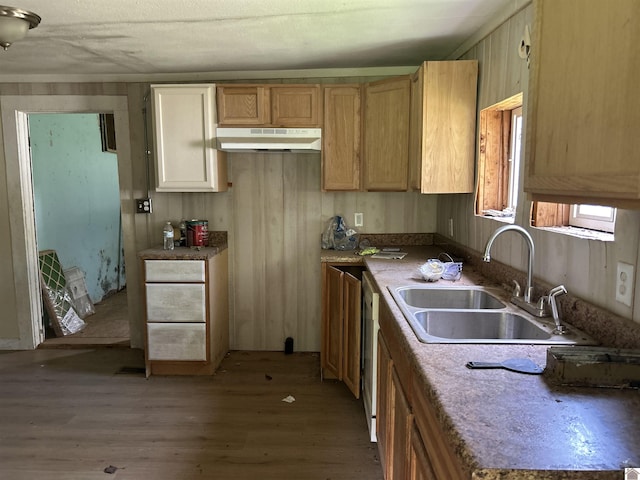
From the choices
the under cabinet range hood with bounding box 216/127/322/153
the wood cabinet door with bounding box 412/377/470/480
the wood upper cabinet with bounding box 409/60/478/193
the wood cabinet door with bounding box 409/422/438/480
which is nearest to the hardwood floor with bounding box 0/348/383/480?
the wood cabinet door with bounding box 409/422/438/480

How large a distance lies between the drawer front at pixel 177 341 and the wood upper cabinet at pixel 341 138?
1.41 meters

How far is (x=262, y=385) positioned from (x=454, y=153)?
199 cm

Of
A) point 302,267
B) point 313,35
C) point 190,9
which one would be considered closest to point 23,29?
point 190,9

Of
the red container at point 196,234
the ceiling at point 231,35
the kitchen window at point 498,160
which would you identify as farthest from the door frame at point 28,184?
the kitchen window at point 498,160

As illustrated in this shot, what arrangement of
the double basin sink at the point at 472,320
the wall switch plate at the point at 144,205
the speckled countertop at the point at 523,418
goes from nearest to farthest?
1. the speckled countertop at the point at 523,418
2. the double basin sink at the point at 472,320
3. the wall switch plate at the point at 144,205

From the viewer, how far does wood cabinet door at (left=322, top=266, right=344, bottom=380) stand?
2.88 metres

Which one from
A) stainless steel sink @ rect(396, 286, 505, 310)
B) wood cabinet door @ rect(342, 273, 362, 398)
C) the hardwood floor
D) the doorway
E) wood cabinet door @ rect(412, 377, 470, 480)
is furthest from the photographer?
the doorway

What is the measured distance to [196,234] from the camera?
340 cm

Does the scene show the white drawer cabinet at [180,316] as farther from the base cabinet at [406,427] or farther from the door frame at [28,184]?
the base cabinet at [406,427]

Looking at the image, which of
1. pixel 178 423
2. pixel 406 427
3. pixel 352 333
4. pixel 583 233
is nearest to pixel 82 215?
pixel 178 423

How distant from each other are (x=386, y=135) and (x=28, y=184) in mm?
2958

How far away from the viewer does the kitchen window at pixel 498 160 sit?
2391 mm

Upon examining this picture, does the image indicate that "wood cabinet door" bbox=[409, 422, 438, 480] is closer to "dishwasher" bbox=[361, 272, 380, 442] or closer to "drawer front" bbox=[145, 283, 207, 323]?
"dishwasher" bbox=[361, 272, 380, 442]

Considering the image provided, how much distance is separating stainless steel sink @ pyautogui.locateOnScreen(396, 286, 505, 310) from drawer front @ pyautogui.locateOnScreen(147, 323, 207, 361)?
5.54 feet
